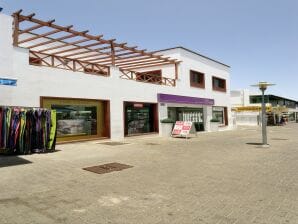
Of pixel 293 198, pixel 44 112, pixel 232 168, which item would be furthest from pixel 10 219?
pixel 44 112

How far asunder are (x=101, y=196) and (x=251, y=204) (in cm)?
278

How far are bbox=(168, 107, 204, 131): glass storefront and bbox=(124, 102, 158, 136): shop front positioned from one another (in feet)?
7.95

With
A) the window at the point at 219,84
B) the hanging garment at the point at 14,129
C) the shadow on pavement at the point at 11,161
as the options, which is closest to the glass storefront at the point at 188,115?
the window at the point at 219,84

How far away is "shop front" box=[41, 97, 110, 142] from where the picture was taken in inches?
575

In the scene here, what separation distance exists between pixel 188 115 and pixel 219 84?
772 cm

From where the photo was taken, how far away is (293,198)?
18.3 feet

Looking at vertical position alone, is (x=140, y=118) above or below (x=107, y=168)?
above

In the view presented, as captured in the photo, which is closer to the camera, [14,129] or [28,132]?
[14,129]

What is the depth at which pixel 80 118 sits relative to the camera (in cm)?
1577

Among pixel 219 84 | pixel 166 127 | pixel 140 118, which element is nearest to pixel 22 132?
pixel 140 118

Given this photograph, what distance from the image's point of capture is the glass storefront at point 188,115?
78.5 ft

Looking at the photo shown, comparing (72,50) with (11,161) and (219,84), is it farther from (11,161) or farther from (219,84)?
(219,84)

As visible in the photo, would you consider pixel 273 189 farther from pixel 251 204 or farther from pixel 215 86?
pixel 215 86

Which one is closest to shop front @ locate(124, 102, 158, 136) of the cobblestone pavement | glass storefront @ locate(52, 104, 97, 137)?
glass storefront @ locate(52, 104, 97, 137)
